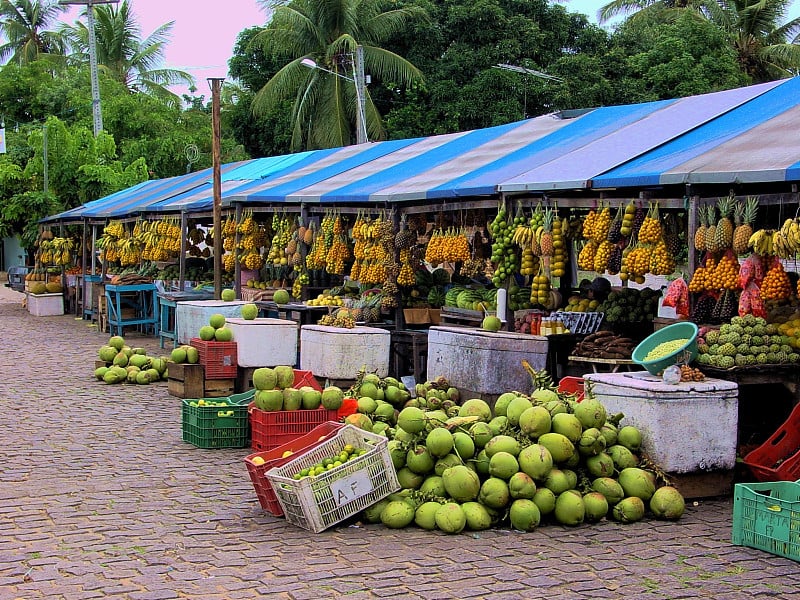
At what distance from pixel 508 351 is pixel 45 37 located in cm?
4604

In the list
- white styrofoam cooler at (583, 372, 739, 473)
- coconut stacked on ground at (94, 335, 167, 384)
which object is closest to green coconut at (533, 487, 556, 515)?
white styrofoam cooler at (583, 372, 739, 473)

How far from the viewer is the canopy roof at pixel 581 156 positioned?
27.9ft

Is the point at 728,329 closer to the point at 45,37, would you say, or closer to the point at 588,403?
the point at 588,403

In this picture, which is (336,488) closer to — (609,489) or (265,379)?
(609,489)

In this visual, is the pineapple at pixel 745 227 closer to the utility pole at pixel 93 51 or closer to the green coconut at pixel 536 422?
the green coconut at pixel 536 422

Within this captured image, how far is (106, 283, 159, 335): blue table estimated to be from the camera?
1952cm

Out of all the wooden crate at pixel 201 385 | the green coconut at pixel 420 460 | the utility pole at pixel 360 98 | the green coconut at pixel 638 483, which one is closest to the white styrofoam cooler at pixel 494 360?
the green coconut at pixel 638 483

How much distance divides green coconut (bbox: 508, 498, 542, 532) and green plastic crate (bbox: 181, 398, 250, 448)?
134 inches

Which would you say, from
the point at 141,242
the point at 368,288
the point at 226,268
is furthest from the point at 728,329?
the point at 141,242

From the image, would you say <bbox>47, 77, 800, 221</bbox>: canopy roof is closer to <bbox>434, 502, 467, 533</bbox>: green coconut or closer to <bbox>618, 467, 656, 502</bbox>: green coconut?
<bbox>618, 467, 656, 502</bbox>: green coconut

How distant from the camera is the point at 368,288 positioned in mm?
14367

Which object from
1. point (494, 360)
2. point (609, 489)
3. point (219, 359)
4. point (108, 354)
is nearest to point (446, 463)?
point (609, 489)

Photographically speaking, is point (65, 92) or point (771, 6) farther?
point (65, 92)

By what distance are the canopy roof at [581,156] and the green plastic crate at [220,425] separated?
350 centimetres
